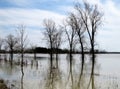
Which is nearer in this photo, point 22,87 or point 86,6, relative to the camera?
point 22,87

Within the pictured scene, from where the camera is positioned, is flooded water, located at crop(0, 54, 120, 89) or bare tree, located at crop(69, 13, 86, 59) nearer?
flooded water, located at crop(0, 54, 120, 89)

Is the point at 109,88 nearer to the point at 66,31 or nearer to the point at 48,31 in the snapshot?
the point at 66,31

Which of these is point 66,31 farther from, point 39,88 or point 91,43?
point 39,88

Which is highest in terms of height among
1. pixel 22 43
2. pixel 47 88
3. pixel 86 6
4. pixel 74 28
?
pixel 86 6

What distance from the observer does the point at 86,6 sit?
188 feet

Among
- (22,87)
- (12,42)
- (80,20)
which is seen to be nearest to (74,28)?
(80,20)

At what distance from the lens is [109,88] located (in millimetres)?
17875

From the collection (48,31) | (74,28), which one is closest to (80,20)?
(74,28)

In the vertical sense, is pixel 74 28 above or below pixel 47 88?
above

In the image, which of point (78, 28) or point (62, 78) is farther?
point (78, 28)

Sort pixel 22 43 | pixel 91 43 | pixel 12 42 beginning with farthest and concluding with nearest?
1. pixel 12 42
2. pixel 91 43
3. pixel 22 43

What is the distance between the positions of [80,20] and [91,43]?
594cm

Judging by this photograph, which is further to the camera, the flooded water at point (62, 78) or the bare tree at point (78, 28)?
the bare tree at point (78, 28)

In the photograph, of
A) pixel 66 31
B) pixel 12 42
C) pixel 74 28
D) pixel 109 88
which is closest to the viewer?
pixel 109 88
